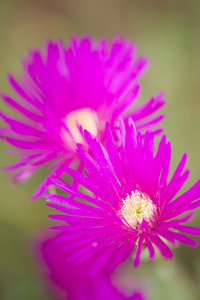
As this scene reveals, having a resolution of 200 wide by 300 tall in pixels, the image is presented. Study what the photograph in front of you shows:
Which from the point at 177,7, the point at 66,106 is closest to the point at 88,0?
the point at 177,7

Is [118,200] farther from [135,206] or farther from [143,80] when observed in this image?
[143,80]

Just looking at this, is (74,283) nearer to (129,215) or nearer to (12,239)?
(129,215)

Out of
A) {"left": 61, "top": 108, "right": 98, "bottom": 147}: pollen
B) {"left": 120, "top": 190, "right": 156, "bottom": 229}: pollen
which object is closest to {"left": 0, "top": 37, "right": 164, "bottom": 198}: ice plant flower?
{"left": 61, "top": 108, "right": 98, "bottom": 147}: pollen

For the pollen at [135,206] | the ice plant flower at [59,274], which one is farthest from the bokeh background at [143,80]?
the pollen at [135,206]

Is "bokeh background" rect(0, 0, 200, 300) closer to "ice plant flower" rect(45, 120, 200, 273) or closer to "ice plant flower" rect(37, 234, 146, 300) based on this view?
"ice plant flower" rect(37, 234, 146, 300)

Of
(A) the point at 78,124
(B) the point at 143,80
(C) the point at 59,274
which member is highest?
(B) the point at 143,80

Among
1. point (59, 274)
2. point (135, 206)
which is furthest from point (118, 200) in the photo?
point (59, 274)

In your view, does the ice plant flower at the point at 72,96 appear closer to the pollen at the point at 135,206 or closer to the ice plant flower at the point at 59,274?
the pollen at the point at 135,206
